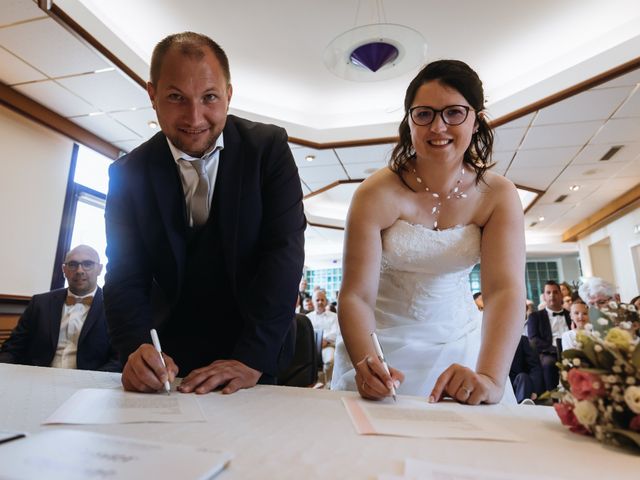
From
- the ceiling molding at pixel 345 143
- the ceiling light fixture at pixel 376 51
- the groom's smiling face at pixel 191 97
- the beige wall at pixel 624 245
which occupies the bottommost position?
the groom's smiling face at pixel 191 97

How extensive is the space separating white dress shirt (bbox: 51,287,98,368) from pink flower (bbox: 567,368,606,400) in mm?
2967

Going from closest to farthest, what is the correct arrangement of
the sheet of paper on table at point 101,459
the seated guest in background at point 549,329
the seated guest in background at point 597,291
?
1. the sheet of paper on table at point 101,459
2. the seated guest in background at point 597,291
3. the seated guest in background at point 549,329

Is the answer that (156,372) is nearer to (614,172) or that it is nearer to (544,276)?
(614,172)

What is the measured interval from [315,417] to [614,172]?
7.76m

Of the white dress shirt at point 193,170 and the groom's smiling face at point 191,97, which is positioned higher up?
the groom's smiling face at point 191,97

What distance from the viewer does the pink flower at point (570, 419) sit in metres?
0.69

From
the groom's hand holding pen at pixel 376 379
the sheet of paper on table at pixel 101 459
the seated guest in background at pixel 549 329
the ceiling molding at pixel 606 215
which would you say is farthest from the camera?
the ceiling molding at pixel 606 215

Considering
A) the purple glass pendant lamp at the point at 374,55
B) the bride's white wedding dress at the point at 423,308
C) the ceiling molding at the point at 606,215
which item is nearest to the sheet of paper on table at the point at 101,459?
the bride's white wedding dress at the point at 423,308

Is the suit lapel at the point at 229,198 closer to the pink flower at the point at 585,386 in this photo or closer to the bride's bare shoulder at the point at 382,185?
the bride's bare shoulder at the point at 382,185

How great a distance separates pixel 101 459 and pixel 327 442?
290mm

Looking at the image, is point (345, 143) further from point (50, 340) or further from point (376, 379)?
point (376, 379)

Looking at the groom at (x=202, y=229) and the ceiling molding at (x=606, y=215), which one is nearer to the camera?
the groom at (x=202, y=229)

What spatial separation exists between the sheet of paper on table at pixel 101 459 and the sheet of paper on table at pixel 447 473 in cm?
21

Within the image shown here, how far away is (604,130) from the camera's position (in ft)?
17.0
